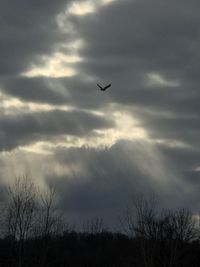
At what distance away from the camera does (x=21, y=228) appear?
75938 mm

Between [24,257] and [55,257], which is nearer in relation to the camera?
[24,257]

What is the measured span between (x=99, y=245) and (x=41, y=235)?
143ft

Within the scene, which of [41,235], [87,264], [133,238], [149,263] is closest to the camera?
[149,263]

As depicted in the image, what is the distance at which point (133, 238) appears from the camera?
85938mm

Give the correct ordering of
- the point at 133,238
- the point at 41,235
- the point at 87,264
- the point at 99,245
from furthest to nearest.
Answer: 1. the point at 99,245
2. the point at 87,264
3. the point at 133,238
4. the point at 41,235

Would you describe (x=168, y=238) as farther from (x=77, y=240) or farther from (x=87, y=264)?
(x=77, y=240)

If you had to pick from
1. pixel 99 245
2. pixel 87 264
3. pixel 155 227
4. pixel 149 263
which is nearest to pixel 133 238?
pixel 155 227

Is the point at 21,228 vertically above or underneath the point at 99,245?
underneath

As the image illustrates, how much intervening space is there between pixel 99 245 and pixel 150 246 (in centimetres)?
4477

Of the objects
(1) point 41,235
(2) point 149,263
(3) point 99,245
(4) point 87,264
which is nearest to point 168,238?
(2) point 149,263

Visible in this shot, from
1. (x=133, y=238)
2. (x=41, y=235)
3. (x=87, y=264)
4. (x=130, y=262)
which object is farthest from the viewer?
(x=87, y=264)

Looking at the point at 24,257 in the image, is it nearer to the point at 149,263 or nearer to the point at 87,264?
the point at 149,263

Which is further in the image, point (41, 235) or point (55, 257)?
point (55, 257)

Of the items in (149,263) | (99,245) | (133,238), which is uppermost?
(99,245)
